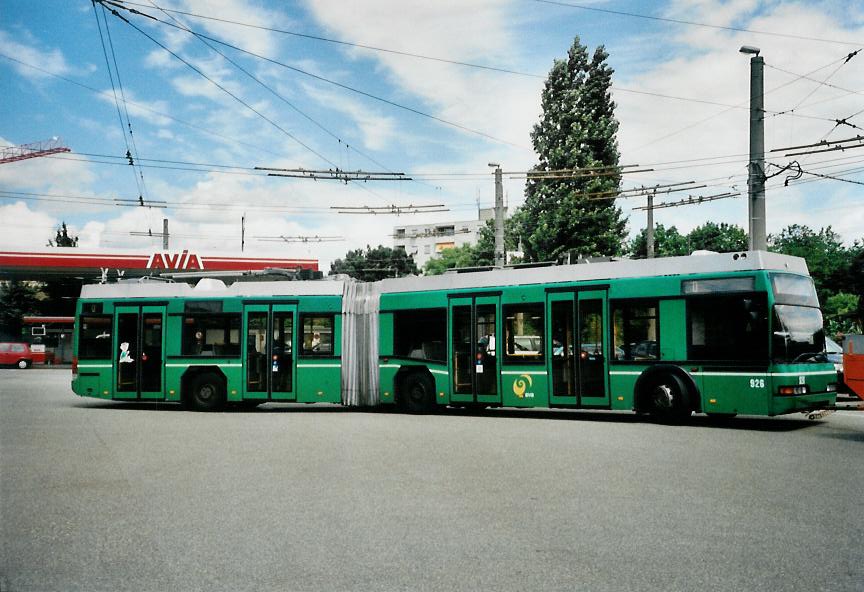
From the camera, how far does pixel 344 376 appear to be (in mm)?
18828

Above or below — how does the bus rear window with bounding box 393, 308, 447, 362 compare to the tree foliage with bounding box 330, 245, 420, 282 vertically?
below

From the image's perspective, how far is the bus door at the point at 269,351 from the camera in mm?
18969

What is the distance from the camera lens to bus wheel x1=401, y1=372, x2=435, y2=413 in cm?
1809

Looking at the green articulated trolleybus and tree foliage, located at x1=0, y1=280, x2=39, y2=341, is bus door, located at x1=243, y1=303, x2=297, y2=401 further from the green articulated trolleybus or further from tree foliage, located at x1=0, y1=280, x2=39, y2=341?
tree foliage, located at x1=0, y1=280, x2=39, y2=341

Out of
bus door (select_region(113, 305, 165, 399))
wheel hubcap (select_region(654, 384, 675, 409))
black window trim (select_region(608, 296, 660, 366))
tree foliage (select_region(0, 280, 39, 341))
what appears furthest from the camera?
tree foliage (select_region(0, 280, 39, 341))

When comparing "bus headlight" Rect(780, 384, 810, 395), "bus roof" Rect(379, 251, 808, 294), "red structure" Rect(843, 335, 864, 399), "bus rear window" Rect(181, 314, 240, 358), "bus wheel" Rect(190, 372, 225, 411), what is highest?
"bus roof" Rect(379, 251, 808, 294)

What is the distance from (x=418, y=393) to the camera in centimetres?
1831

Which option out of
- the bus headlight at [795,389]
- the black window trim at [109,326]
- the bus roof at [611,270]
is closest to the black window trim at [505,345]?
the bus roof at [611,270]

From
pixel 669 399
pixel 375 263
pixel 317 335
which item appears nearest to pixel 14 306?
pixel 375 263

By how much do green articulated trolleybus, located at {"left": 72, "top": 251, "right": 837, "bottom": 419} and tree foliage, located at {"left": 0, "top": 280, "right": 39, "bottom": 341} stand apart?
47.2 m

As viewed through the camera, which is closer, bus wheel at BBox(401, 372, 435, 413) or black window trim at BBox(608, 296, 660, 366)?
black window trim at BBox(608, 296, 660, 366)

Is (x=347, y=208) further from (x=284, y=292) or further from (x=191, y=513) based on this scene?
(x=191, y=513)

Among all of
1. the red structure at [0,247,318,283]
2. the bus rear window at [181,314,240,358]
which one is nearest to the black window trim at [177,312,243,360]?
the bus rear window at [181,314,240,358]

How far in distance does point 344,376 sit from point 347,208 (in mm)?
11331
